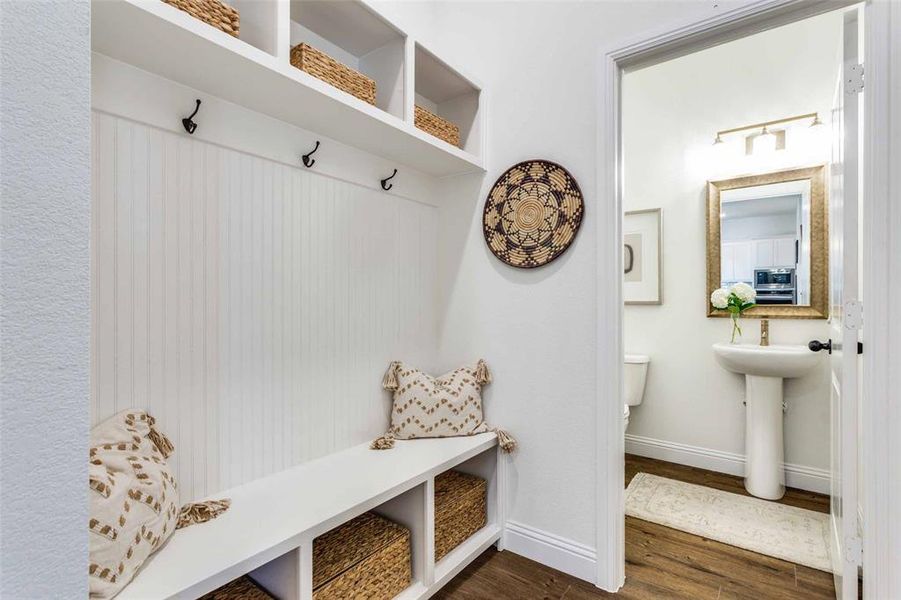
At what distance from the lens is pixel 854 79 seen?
1.41 m

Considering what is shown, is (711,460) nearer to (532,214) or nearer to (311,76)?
(532,214)

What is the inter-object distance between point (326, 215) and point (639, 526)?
214cm

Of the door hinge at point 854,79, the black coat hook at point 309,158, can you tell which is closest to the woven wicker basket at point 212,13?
the black coat hook at point 309,158

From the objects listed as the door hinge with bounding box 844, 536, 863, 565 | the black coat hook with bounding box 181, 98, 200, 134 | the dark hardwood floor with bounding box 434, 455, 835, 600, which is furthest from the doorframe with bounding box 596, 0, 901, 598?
the black coat hook with bounding box 181, 98, 200, 134

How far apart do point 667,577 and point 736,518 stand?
760mm

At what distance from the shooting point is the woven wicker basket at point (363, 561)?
1.32 meters

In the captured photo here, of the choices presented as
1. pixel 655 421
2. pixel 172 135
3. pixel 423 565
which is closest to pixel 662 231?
pixel 655 421

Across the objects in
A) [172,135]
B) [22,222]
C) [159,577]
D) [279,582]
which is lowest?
[279,582]

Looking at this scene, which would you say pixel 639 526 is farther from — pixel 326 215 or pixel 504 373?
pixel 326 215

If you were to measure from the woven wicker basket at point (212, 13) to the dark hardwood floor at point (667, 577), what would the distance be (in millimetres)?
2003

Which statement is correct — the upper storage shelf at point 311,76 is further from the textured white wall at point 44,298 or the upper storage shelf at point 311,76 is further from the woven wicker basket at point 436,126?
the textured white wall at point 44,298

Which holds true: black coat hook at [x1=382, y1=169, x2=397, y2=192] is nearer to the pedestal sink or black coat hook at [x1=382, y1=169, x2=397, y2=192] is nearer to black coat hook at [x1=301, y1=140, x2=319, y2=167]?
black coat hook at [x1=301, y1=140, x2=319, y2=167]

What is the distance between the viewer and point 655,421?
314 cm

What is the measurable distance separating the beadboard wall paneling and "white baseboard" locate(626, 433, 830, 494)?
2.16 m
